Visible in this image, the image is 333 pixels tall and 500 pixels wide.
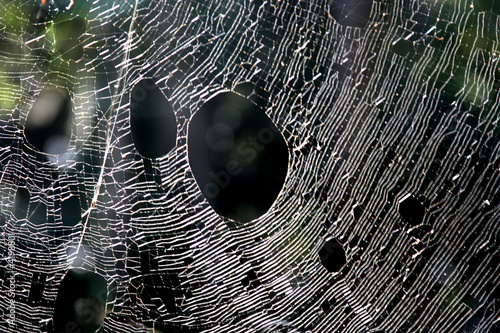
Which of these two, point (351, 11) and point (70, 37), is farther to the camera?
point (70, 37)

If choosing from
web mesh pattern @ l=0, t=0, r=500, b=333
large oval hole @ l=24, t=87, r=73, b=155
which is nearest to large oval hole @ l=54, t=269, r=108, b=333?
web mesh pattern @ l=0, t=0, r=500, b=333

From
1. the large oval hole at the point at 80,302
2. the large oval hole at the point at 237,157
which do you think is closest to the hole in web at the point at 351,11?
the large oval hole at the point at 237,157

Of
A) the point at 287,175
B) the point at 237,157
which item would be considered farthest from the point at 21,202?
the point at 287,175

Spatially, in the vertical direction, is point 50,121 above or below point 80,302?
above

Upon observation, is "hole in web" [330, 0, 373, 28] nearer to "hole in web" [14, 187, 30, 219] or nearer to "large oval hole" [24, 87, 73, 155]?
"large oval hole" [24, 87, 73, 155]

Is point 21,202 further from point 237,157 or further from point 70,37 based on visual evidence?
point 237,157

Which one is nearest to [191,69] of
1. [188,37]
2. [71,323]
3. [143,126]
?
[188,37]
